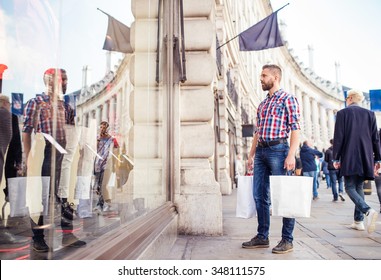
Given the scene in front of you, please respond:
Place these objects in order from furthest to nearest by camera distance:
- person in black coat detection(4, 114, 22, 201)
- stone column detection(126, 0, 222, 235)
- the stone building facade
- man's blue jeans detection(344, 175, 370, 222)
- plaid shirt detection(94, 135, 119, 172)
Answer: plaid shirt detection(94, 135, 119, 172), man's blue jeans detection(344, 175, 370, 222), stone column detection(126, 0, 222, 235), the stone building facade, person in black coat detection(4, 114, 22, 201)

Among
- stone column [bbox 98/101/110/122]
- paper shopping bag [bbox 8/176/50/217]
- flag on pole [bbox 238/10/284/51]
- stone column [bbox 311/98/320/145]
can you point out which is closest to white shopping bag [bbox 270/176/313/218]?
stone column [bbox 98/101/110/122]

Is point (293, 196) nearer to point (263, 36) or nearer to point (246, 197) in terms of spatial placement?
point (246, 197)

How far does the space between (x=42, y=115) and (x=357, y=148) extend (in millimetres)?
4157

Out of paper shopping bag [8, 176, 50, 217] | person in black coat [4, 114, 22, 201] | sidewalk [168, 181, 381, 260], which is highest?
person in black coat [4, 114, 22, 201]

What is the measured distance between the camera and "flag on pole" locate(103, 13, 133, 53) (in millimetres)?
3445

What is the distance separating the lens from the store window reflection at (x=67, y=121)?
2.17 m

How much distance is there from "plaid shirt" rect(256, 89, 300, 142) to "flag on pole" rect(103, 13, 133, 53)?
1.75 m

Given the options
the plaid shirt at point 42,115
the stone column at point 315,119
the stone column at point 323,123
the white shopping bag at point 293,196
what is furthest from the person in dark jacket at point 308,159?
the stone column at point 323,123

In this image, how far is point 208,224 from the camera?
4.55 meters

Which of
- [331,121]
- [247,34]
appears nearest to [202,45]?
[247,34]

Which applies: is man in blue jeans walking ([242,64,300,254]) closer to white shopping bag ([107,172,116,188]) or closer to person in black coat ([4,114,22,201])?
person in black coat ([4,114,22,201])

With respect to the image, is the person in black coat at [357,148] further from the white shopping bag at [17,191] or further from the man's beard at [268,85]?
the white shopping bag at [17,191]

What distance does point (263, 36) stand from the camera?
8.53 metres

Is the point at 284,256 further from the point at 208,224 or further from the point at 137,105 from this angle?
the point at 137,105
